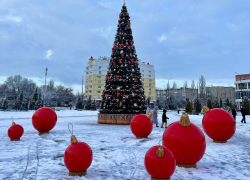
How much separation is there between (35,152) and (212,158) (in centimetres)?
606

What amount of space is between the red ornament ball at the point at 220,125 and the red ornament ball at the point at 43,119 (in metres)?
8.16

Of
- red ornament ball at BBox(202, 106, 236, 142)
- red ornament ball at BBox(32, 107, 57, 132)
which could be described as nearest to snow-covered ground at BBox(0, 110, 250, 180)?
red ornament ball at BBox(202, 106, 236, 142)

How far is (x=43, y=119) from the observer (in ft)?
37.0

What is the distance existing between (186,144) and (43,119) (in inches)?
333

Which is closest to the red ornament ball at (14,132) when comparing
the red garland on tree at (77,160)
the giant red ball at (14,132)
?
the giant red ball at (14,132)

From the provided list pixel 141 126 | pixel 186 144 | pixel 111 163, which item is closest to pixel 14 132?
pixel 111 163

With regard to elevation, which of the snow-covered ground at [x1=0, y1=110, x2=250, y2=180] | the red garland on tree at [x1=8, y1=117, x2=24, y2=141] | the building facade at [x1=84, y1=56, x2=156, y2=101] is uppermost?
the building facade at [x1=84, y1=56, x2=156, y2=101]

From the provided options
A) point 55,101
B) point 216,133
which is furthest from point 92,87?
point 216,133

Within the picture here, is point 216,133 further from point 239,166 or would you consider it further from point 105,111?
point 105,111

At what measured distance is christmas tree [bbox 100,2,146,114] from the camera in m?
18.0

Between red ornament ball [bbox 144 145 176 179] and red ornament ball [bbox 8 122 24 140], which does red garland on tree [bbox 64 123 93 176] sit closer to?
red ornament ball [bbox 144 145 176 179]

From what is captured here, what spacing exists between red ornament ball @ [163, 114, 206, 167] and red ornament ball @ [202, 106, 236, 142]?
3845 mm

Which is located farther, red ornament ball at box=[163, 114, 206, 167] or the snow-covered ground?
red ornament ball at box=[163, 114, 206, 167]

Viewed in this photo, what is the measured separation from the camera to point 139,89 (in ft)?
60.9
